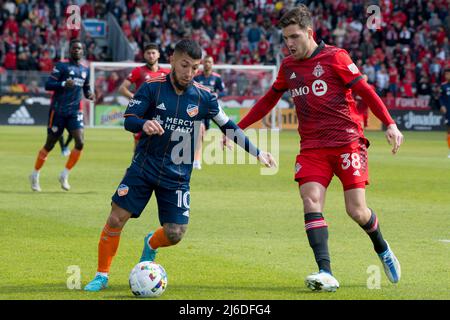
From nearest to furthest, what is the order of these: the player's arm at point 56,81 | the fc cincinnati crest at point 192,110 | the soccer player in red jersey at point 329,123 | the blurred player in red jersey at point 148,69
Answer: the fc cincinnati crest at point 192,110 → the soccer player in red jersey at point 329,123 → the player's arm at point 56,81 → the blurred player in red jersey at point 148,69

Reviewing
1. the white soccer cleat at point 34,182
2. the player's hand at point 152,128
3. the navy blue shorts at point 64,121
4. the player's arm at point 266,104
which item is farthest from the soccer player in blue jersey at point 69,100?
the player's hand at point 152,128

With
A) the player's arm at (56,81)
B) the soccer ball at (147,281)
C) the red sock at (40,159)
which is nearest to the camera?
the soccer ball at (147,281)

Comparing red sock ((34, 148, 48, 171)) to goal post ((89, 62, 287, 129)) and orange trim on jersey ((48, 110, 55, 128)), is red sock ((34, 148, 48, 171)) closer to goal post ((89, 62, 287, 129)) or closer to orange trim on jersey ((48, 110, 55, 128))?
orange trim on jersey ((48, 110, 55, 128))

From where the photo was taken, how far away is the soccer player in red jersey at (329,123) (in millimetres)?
8406

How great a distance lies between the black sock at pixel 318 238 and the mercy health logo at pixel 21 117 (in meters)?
32.6

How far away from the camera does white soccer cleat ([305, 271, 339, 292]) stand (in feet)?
25.9

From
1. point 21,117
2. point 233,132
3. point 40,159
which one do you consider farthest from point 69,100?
point 21,117

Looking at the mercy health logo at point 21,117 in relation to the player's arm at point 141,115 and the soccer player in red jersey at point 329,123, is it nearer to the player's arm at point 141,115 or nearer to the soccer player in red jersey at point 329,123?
the soccer player in red jersey at point 329,123

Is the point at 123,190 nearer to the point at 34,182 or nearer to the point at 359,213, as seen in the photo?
the point at 359,213

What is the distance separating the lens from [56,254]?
1004cm

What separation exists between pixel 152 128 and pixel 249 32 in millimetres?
37701

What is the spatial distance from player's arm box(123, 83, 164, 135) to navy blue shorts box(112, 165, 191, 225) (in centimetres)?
44

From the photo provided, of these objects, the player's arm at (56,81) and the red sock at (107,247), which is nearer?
the red sock at (107,247)

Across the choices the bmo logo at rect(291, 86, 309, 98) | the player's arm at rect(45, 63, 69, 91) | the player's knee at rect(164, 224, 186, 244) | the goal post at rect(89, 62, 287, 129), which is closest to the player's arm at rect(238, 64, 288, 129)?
the bmo logo at rect(291, 86, 309, 98)
